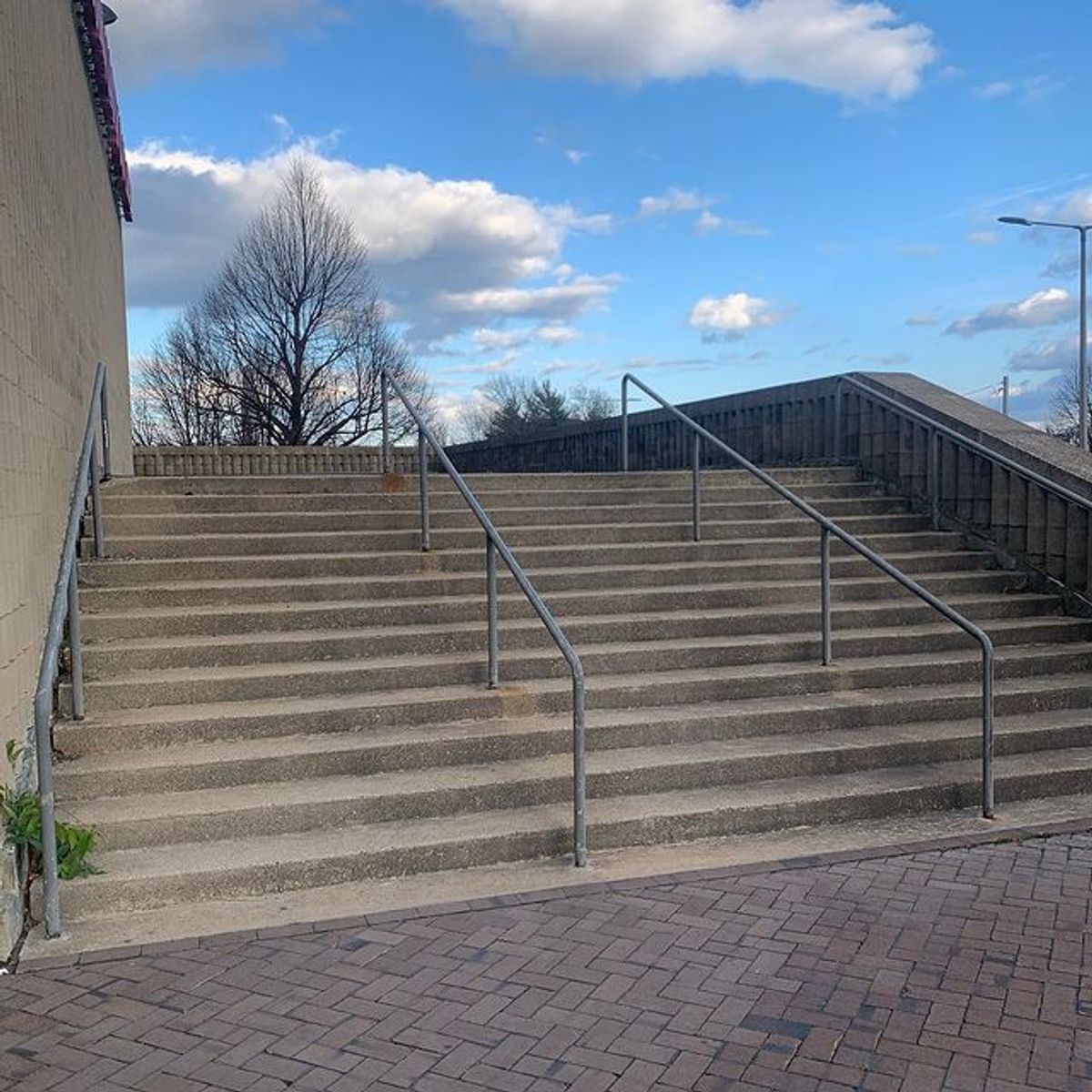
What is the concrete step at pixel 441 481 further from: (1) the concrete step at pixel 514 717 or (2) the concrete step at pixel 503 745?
(2) the concrete step at pixel 503 745

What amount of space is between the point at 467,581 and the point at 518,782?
191 cm

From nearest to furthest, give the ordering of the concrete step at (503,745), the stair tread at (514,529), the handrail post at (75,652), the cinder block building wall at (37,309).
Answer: the cinder block building wall at (37,309) → the concrete step at (503,745) → the handrail post at (75,652) → the stair tread at (514,529)

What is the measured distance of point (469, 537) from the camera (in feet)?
22.8

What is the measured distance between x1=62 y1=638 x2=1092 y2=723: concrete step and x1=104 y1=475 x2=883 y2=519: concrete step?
1.78 m

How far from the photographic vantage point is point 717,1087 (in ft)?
9.05

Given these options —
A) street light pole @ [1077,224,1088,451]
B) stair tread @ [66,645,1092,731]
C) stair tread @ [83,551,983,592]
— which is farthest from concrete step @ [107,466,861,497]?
street light pole @ [1077,224,1088,451]

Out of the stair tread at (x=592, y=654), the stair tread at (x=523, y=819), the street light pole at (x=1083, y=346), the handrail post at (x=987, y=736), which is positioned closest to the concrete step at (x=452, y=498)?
the stair tread at (x=592, y=654)

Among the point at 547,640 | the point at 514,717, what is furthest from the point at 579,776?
the point at 547,640

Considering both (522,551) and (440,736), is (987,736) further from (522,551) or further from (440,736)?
(522,551)

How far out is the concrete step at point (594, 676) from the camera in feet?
16.7

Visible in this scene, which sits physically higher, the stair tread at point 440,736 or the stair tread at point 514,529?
the stair tread at point 514,529

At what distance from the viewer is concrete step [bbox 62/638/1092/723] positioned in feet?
16.7

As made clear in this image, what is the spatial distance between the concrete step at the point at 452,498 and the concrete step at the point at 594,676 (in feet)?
5.83

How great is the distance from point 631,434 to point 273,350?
21.1m
